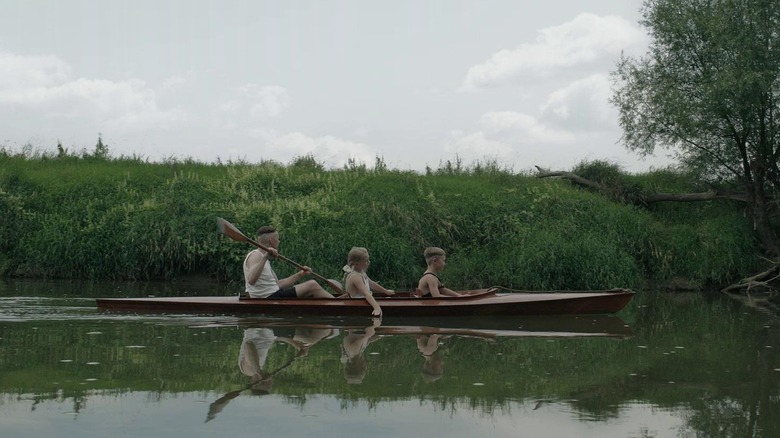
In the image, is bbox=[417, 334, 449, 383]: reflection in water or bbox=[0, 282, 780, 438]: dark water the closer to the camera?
bbox=[0, 282, 780, 438]: dark water

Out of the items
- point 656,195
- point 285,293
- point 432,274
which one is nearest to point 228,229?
point 285,293

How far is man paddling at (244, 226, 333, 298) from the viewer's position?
13516 mm

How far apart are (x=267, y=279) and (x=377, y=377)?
18.5ft

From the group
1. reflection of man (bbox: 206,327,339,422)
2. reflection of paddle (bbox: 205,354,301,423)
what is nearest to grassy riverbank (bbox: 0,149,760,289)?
reflection of man (bbox: 206,327,339,422)

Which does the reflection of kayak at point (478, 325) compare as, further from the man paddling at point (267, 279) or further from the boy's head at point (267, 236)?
the boy's head at point (267, 236)

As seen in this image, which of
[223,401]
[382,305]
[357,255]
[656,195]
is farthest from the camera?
[656,195]

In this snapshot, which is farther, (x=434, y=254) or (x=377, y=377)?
(x=434, y=254)

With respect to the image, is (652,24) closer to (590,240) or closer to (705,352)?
(590,240)

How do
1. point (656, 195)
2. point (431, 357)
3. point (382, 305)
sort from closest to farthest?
point (431, 357) < point (382, 305) < point (656, 195)

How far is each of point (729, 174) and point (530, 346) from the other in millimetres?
14838

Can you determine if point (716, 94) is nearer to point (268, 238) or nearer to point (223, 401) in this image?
point (268, 238)

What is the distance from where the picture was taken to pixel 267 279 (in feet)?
45.2

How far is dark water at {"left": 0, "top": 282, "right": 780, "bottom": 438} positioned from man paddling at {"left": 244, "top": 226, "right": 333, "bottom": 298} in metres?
0.65

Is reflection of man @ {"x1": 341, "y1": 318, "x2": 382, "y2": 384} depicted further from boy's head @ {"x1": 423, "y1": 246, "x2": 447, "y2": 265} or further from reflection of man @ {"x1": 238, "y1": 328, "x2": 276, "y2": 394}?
boy's head @ {"x1": 423, "y1": 246, "x2": 447, "y2": 265}
